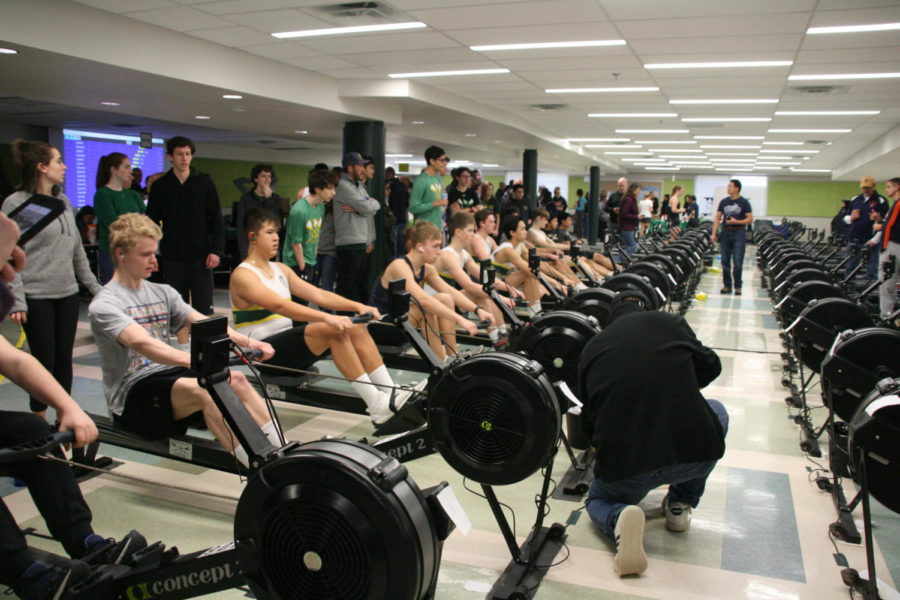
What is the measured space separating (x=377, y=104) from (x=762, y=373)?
5.28 metres

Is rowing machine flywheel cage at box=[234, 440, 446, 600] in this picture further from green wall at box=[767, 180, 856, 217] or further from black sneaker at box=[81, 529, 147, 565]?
green wall at box=[767, 180, 856, 217]

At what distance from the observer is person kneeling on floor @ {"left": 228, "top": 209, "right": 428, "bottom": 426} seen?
11.6ft

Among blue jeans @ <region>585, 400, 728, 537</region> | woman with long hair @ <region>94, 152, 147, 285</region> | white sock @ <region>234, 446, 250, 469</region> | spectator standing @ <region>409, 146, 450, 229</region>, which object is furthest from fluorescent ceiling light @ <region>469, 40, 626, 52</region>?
white sock @ <region>234, 446, 250, 469</region>

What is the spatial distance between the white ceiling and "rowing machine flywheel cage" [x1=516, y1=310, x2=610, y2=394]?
2.24 metres

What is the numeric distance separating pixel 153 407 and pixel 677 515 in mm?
2038

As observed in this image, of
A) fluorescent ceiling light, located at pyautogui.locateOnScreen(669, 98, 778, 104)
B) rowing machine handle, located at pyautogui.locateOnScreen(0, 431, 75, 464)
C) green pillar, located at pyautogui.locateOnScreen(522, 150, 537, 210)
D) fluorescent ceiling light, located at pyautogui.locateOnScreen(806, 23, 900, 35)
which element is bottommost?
rowing machine handle, located at pyautogui.locateOnScreen(0, 431, 75, 464)

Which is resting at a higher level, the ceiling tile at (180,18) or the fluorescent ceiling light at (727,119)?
the fluorescent ceiling light at (727,119)

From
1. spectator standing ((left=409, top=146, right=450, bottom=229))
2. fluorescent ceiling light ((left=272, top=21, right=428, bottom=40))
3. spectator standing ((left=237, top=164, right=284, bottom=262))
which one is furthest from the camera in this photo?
spectator standing ((left=409, top=146, right=450, bottom=229))

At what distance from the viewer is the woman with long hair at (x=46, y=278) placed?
10.4 ft

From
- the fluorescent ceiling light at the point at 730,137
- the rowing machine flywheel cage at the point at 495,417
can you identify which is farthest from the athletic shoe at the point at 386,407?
the fluorescent ceiling light at the point at 730,137

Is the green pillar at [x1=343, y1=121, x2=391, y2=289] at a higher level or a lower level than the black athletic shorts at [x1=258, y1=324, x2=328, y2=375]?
higher

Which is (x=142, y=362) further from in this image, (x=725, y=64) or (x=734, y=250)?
(x=734, y=250)

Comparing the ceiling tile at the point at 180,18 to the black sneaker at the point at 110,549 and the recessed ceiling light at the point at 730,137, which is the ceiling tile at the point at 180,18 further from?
the recessed ceiling light at the point at 730,137

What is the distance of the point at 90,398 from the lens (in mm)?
4164
